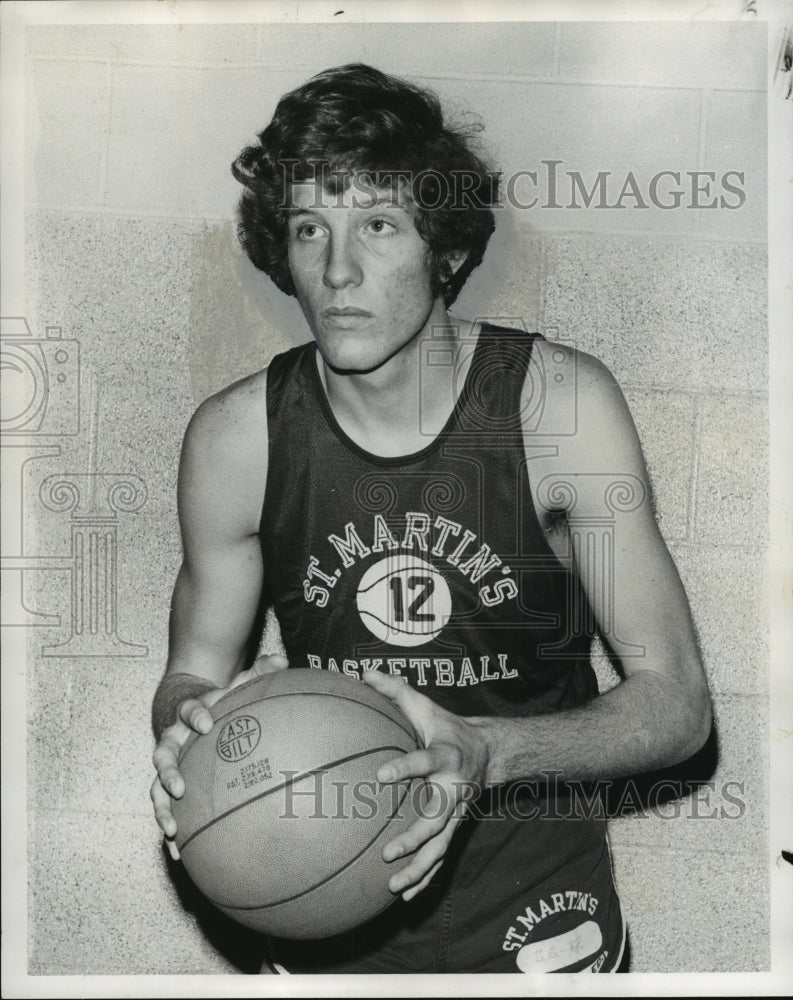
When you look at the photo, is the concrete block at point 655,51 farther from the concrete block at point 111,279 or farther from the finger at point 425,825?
the finger at point 425,825

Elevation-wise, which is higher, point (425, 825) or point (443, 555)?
point (443, 555)

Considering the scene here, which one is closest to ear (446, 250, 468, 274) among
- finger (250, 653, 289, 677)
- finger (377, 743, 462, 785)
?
finger (250, 653, 289, 677)

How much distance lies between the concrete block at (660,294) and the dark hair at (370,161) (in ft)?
0.64

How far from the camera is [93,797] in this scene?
214 cm

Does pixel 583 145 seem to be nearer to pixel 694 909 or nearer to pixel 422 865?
pixel 422 865

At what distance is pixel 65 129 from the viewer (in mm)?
2062

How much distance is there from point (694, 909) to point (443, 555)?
93 centimetres

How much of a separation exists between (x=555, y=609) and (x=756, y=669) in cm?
45

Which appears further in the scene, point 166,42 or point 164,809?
point 166,42

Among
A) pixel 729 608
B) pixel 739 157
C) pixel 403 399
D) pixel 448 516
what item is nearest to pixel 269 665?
pixel 448 516

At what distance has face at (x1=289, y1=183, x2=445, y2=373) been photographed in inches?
75.4

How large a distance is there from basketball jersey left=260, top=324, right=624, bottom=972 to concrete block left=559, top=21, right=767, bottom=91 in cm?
60

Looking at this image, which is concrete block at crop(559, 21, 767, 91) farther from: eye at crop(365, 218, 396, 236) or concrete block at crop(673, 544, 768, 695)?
concrete block at crop(673, 544, 768, 695)

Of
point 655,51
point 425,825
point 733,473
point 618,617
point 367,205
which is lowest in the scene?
point 425,825
